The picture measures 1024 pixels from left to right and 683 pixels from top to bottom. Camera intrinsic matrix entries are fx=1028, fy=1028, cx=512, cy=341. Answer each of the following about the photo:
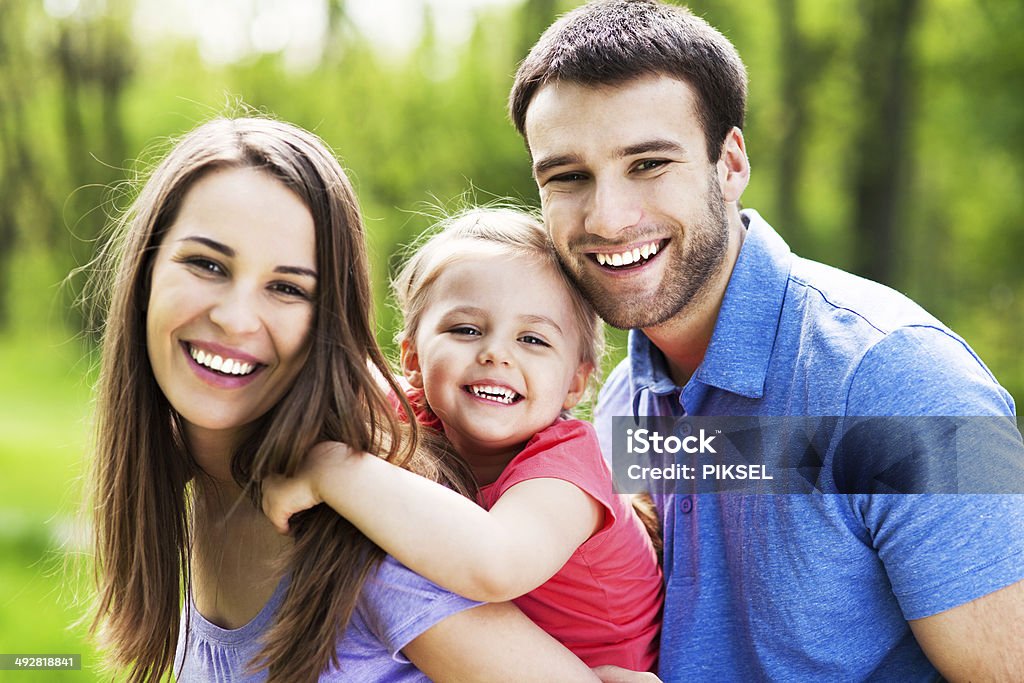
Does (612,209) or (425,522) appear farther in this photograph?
(612,209)

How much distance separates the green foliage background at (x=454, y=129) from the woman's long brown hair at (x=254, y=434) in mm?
6568

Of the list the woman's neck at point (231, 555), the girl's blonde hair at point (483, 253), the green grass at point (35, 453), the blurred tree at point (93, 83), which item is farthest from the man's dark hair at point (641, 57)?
the blurred tree at point (93, 83)

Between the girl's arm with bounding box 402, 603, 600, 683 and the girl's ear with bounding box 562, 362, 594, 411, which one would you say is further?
the girl's ear with bounding box 562, 362, 594, 411

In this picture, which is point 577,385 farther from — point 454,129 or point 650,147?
point 454,129

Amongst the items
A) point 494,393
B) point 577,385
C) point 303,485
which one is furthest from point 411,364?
point 303,485

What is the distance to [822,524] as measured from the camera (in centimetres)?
227

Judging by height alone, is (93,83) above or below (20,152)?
above

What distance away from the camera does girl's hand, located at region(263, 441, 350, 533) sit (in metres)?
1.89

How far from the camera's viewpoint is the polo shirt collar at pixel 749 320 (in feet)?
7.89

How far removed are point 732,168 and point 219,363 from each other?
4.94 ft

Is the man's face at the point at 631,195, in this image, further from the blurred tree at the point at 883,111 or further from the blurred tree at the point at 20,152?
the blurred tree at the point at 883,111

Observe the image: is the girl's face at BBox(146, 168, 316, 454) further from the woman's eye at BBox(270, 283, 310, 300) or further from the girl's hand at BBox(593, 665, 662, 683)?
the girl's hand at BBox(593, 665, 662, 683)

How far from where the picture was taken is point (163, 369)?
1.96 metres

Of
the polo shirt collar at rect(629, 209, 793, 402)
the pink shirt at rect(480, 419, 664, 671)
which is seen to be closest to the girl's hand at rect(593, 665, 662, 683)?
the pink shirt at rect(480, 419, 664, 671)
